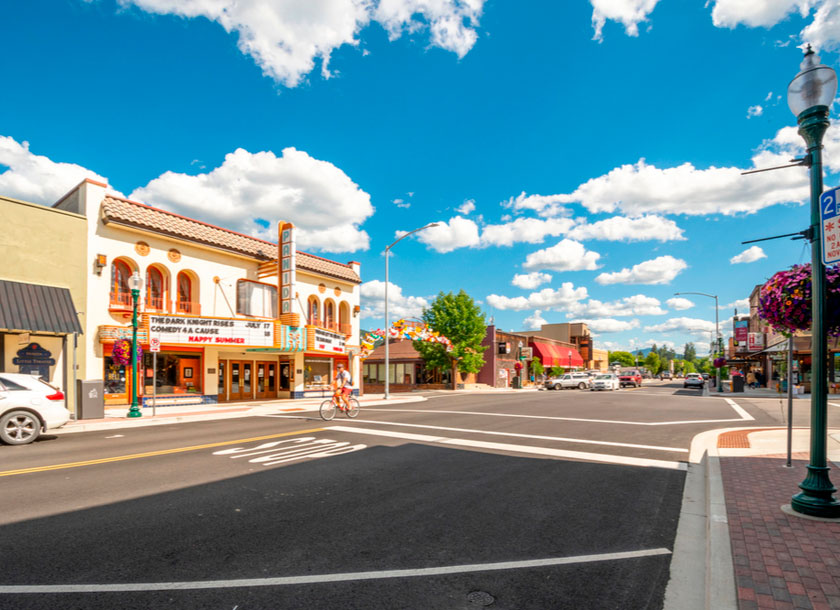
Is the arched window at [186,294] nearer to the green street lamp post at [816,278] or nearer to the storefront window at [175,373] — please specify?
the storefront window at [175,373]

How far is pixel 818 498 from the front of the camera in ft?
17.2

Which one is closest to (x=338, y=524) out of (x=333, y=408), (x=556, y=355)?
(x=333, y=408)

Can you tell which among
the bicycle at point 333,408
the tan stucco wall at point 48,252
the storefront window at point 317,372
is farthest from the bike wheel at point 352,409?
the storefront window at point 317,372

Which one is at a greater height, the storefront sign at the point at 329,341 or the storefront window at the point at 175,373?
the storefront sign at the point at 329,341

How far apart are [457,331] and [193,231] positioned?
2699 centimetres

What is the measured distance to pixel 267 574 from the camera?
4160mm

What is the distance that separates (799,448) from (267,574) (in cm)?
1001

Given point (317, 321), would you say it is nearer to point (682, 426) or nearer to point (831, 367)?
point (682, 426)

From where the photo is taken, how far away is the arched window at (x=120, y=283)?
66.4 ft

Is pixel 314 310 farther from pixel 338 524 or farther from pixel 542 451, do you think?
pixel 338 524

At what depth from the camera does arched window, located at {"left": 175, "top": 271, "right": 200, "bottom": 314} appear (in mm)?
22812

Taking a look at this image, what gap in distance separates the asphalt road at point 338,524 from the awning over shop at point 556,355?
5494cm

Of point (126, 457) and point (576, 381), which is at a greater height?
point (126, 457)

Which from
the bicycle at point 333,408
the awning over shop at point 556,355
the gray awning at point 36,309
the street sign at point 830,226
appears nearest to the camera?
the street sign at point 830,226
